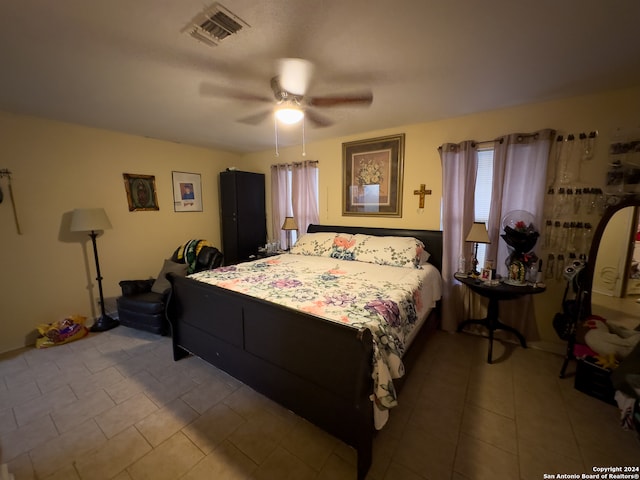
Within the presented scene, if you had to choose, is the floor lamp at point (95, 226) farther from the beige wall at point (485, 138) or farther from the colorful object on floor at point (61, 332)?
the beige wall at point (485, 138)

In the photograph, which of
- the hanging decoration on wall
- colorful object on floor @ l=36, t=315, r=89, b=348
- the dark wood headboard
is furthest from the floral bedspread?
the hanging decoration on wall

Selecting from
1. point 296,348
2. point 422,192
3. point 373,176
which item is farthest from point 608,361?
point 373,176

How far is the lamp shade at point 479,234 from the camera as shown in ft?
7.63

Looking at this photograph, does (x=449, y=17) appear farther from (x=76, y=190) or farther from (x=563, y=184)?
(x=76, y=190)

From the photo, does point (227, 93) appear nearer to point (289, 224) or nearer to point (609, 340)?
point (289, 224)

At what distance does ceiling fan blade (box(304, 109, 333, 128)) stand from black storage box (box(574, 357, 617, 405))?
118 inches

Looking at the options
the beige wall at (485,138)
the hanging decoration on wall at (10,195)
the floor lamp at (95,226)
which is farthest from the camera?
the floor lamp at (95,226)

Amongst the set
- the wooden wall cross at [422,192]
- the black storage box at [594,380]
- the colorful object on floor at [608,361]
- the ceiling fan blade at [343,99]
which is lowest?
the black storage box at [594,380]

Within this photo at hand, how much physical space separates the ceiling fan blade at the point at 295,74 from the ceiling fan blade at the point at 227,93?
1.06 ft

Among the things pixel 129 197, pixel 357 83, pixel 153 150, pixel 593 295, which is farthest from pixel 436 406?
pixel 153 150

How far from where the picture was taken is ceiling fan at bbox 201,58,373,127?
5.56ft

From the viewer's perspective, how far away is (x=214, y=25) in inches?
51.1

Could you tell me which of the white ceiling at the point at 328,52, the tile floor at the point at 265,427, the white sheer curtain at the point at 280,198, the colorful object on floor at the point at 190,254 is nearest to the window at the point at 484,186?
the white ceiling at the point at 328,52

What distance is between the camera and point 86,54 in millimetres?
1528
